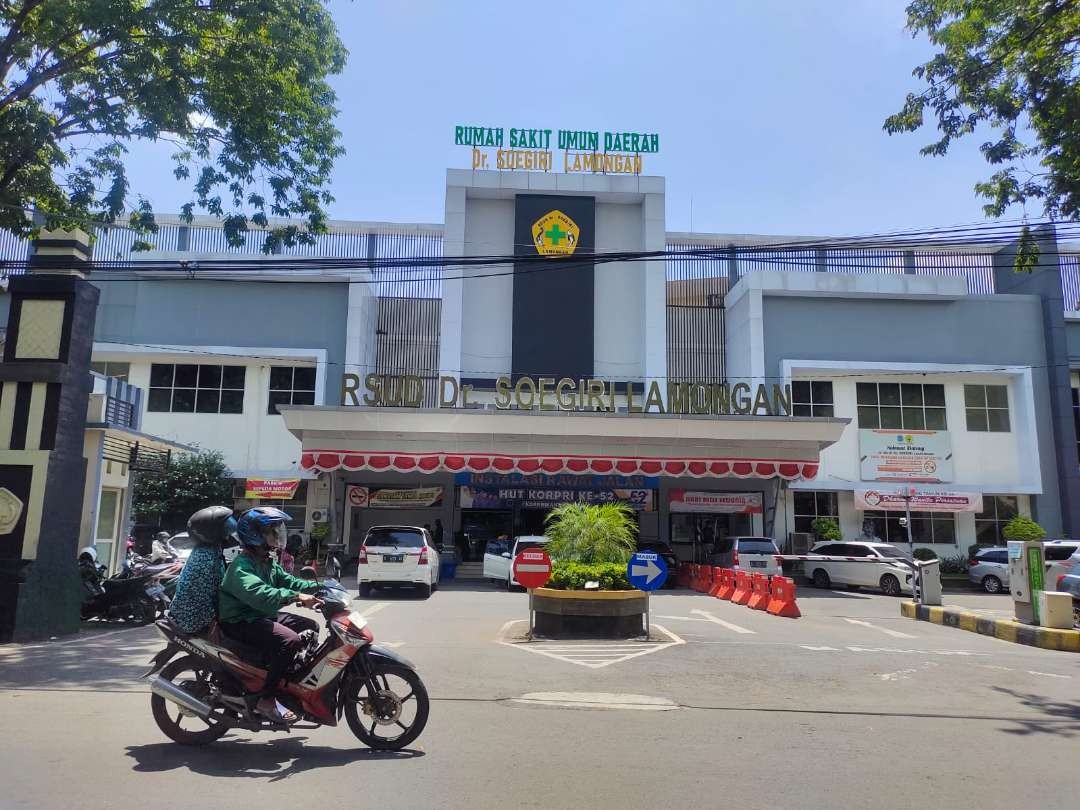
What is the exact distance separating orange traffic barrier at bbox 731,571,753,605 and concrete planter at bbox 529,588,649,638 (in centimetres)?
675

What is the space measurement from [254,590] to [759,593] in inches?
550

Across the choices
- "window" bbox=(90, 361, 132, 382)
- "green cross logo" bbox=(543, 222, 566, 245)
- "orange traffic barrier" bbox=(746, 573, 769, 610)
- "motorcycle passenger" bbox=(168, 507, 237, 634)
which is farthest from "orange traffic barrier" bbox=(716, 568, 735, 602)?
"window" bbox=(90, 361, 132, 382)

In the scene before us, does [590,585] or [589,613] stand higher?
[590,585]

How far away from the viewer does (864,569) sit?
77.9ft

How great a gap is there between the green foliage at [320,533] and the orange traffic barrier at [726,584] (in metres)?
14.2

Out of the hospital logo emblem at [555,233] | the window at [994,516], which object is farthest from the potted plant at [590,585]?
the window at [994,516]

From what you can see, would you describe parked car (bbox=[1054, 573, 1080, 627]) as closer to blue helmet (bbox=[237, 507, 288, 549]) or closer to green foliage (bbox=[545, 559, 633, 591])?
green foliage (bbox=[545, 559, 633, 591])

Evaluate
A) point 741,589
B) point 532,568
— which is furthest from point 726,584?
point 532,568

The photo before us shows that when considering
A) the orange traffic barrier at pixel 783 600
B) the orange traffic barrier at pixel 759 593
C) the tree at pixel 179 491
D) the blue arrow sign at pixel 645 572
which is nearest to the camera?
the blue arrow sign at pixel 645 572

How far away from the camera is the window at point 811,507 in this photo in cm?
3145

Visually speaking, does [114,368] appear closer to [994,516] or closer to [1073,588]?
[1073,588]

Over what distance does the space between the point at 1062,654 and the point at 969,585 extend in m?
18.1

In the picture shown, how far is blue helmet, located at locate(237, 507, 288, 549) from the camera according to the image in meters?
5.81

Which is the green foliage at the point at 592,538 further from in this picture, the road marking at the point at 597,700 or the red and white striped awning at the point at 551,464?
the red and white striped awning at the point at 551,464
